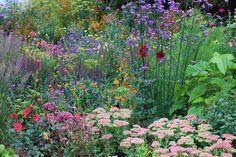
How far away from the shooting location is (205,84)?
5.56 meters

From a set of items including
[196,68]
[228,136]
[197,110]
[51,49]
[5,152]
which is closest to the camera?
[5,152]

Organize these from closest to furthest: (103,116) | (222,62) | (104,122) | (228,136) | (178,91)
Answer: (228,136) → (104,122) → (103,116) → (222,62) → (178,91)

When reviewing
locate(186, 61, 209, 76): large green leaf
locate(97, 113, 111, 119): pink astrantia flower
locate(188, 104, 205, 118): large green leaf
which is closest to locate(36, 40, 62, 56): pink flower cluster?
locate(186, 61, 209, 76): large green leaf

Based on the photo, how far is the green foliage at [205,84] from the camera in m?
5.39

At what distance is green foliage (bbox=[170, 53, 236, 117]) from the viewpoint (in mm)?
5387

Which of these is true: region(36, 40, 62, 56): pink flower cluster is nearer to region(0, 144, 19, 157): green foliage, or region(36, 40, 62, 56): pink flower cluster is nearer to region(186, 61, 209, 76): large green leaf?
region(186, 61, 209, 76): large green leaf

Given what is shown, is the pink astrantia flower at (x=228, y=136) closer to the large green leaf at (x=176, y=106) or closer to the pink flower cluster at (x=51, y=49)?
the large green leaf at (x=176, y=106)

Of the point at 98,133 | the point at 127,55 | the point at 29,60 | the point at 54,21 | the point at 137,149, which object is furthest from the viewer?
the point at 54,21

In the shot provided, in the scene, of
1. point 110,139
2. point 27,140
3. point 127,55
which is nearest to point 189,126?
point 110,139

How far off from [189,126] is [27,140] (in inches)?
57.2

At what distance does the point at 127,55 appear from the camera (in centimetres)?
687

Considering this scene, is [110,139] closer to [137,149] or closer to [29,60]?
[137,149]

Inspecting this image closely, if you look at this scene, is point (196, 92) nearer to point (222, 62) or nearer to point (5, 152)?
point (222, 62)

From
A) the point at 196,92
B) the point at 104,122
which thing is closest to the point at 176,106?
the point at 196,92
